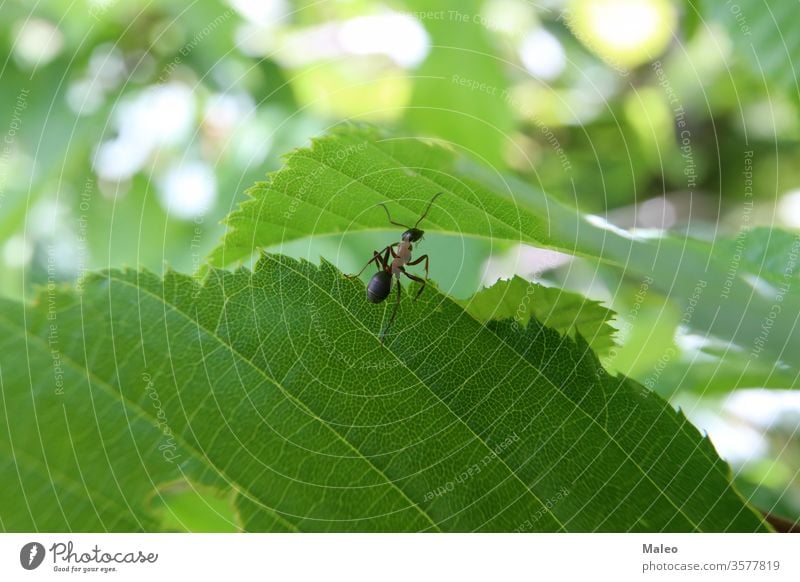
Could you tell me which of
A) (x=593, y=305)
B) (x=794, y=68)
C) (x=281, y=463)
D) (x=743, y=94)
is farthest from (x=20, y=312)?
(x=743, y=94)

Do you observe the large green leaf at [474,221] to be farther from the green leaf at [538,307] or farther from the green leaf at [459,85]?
the green leaf at [459,85]

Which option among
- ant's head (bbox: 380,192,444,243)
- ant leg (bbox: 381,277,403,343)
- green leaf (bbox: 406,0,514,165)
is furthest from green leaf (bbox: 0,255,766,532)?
green leaf (bbox: 406,0,514,165)

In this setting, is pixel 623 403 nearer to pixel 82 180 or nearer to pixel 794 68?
pixel 794 68

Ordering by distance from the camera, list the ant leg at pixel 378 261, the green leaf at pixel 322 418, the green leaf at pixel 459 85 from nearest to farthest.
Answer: the green leaf at pixel 322 418 < the ant leg at pixel 378 261 < the green leaf at pixel 459 85

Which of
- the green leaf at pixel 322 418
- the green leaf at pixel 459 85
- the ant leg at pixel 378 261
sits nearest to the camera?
the green leaf at pixel 322 418

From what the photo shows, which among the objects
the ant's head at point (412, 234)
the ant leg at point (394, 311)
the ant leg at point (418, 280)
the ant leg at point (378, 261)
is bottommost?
the ant leg at point (394, 311)

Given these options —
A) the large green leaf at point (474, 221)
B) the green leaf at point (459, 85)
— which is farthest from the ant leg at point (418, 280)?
the green leaf at point (459, 85)

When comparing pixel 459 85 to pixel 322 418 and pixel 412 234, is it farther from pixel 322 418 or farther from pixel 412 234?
pixel 322 418
